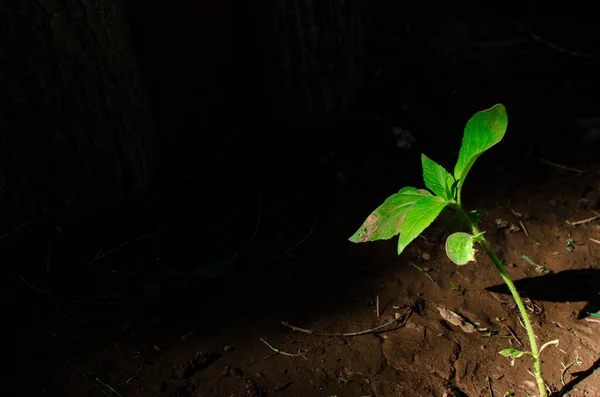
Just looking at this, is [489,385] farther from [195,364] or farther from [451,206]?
[195,364]

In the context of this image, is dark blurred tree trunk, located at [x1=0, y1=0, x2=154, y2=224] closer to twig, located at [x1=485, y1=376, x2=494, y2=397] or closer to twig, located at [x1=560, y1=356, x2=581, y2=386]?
twig, located at [x1=485, y1=376, x2=494, y2=397]

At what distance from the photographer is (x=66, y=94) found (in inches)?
79.1

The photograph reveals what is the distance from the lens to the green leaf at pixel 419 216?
4.95 ft

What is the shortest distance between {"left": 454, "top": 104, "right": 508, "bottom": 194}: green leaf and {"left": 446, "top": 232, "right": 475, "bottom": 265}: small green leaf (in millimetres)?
176

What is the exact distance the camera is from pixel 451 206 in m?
1.65

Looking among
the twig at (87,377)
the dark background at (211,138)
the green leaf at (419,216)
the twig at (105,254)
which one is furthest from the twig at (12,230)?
the green leaf at (419,216)

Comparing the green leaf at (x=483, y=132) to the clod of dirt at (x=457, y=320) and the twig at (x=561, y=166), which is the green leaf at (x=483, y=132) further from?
the twig at (x=561, y=166)

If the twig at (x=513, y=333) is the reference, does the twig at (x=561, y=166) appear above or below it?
above

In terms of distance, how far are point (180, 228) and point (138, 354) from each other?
0.55m

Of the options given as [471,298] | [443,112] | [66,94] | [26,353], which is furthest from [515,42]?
[26,353]

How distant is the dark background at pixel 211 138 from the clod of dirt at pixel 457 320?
427 mm

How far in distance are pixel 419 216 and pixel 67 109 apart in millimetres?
1205

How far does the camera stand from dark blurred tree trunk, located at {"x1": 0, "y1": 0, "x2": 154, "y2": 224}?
6.23 ft

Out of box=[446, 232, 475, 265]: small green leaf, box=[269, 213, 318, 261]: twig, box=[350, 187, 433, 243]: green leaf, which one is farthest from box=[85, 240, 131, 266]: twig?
box=[446, 232, 475, 265]: small green leaf
